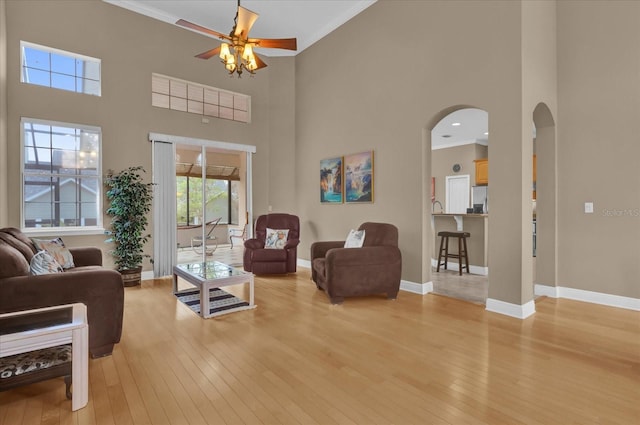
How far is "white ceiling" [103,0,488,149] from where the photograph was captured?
5477 mm

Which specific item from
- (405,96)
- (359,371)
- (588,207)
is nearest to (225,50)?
(405,96)

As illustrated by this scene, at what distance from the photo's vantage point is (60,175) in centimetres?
500

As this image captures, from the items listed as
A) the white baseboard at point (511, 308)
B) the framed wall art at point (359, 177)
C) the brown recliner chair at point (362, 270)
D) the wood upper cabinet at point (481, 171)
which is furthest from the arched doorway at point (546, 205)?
the wood upper cabinet at point (481, 171)

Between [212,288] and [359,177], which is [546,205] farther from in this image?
[212,288]

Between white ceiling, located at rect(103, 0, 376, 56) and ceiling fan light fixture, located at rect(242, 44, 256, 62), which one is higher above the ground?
white ceiling, located at rect(103, 0, 376, 56)

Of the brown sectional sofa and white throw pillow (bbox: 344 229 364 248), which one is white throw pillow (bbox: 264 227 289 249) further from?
the brown sectional sofa

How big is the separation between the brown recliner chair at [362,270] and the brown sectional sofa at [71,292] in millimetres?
2293

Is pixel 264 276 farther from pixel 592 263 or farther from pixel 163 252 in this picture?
pixel 592 263

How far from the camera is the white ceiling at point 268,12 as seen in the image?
5.47 meters

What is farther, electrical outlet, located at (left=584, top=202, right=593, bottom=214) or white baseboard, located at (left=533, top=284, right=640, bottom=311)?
electrical outlet, located at (left=584, top=202, right=593, bottom=214)

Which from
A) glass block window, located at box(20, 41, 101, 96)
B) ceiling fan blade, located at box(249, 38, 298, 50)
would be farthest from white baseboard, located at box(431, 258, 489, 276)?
glass block window, located at box(20, 41, 101, 96)

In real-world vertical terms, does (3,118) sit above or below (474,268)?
above

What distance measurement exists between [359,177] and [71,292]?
13.8 feet

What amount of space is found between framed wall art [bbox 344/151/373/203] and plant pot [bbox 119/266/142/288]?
11.9 feet
